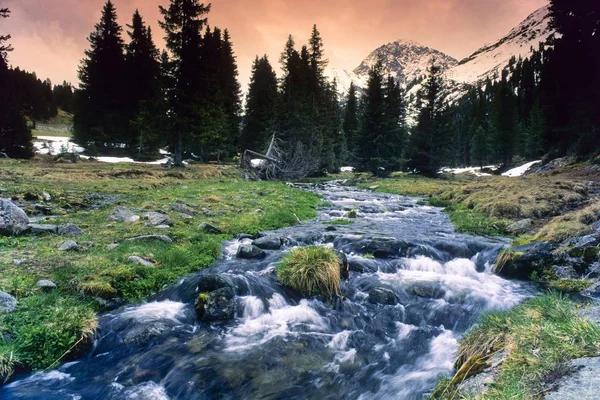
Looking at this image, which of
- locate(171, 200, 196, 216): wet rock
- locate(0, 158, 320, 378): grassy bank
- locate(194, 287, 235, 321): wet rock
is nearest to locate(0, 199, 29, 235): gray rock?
locate(0, 158, 320, 378): grassy bank

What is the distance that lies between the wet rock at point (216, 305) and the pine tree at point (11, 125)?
32.2 metres

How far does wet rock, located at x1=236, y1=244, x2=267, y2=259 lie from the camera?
31.7 feet

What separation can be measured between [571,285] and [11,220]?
46.6ft

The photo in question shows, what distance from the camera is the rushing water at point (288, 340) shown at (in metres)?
4.88

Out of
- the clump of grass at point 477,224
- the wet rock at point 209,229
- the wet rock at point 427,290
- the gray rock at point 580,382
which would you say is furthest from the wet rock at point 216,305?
the clump of grass at point 477,224

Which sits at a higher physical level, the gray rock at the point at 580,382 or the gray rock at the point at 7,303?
the gray rock at the point at 580,382

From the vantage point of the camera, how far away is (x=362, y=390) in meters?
5.00

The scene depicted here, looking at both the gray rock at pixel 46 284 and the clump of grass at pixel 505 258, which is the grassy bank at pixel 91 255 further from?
the clump of grass at pixel 505 258

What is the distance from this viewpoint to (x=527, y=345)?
11.8ft

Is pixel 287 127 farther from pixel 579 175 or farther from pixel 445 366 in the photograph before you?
pixel 445 366

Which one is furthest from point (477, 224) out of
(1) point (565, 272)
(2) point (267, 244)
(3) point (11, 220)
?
(3) point (11, 220)

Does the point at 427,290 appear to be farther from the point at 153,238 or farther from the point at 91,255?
the point at 91,255

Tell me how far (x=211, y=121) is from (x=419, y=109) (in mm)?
29260

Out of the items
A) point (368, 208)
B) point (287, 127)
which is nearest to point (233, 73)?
point (287, 127)
